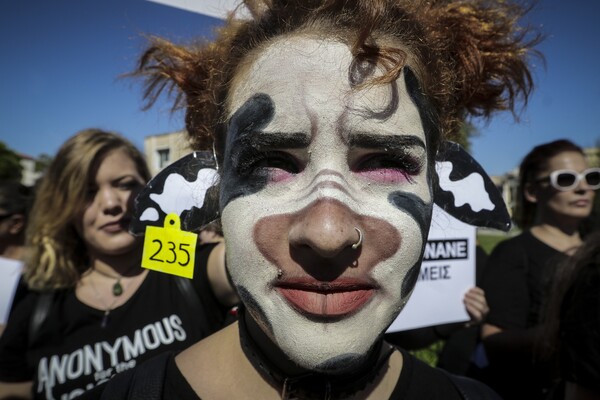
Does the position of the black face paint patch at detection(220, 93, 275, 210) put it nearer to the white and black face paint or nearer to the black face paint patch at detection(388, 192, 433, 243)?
the white and black face paint

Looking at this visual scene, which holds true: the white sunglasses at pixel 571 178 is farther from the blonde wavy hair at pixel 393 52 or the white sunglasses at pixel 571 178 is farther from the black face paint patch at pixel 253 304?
the black face paint patch at pixel 253 304

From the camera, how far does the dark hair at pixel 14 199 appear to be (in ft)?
8.33

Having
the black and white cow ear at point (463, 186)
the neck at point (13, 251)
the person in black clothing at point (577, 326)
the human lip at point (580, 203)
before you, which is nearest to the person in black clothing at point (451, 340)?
the person in black clothing at point (577, 326)

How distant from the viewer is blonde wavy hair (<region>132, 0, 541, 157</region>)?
117cm

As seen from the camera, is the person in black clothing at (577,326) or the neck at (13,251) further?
the neck at (13,251)

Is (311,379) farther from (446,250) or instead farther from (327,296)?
(446,250)

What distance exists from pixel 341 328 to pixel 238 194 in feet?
1.39

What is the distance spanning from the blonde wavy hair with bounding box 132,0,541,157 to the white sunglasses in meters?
1.36

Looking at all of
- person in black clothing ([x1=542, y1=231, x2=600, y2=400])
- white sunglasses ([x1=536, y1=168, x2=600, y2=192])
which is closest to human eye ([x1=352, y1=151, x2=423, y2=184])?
person in black clothing ([x1=542, y1=231, x2=600, y2=400])

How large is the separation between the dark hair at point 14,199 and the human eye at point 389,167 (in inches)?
89.7

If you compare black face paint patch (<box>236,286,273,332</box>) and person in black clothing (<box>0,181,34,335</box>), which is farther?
person in black clothing (<box>0,181,34,335</box>)

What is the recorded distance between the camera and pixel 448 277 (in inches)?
89.9

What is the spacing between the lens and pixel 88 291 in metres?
2.05

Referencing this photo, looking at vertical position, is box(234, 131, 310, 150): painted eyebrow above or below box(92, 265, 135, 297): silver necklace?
above
